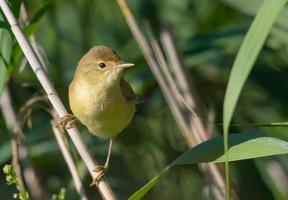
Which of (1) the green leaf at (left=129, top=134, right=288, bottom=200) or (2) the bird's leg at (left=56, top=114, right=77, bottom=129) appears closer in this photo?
(1) the green leaf at (left=129, top=134, right=288, bottom=200)

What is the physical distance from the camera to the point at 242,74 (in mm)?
1710

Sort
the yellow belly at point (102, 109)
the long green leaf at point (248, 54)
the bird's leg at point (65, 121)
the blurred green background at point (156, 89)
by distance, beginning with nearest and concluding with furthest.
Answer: the long green leaf at point (248, 54)
the bird's leg at point (65, 121)
the yellow belly at point (102, 109)
the blurred green background at point (156, 89)

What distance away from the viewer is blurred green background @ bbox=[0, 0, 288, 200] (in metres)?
3.33

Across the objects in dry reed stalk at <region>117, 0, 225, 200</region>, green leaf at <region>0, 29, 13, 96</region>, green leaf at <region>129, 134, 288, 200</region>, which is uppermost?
green leaf at <region>0, 29, 13, 96</region>

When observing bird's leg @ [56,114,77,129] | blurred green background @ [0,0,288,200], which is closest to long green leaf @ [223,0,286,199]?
bird's leg @ [56,114,77,129]

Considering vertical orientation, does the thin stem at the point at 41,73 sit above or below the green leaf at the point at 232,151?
above

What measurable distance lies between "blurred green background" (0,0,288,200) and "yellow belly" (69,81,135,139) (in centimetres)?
56

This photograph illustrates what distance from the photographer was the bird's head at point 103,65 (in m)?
2.75

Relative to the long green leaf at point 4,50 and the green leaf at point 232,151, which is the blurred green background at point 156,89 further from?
the green leaf at point 232,151

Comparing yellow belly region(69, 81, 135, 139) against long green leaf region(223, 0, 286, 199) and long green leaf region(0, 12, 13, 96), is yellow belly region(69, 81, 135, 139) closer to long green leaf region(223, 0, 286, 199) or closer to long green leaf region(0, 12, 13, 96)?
long green leaf region(0, 12, 13, 96)

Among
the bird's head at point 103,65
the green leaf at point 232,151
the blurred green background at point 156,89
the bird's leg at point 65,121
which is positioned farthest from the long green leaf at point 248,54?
the blurred green background at point 156,89

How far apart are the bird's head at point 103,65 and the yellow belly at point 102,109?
0.04 m

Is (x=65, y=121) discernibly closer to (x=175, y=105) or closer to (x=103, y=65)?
(x=103, y=65)

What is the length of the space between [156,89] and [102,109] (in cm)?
96
